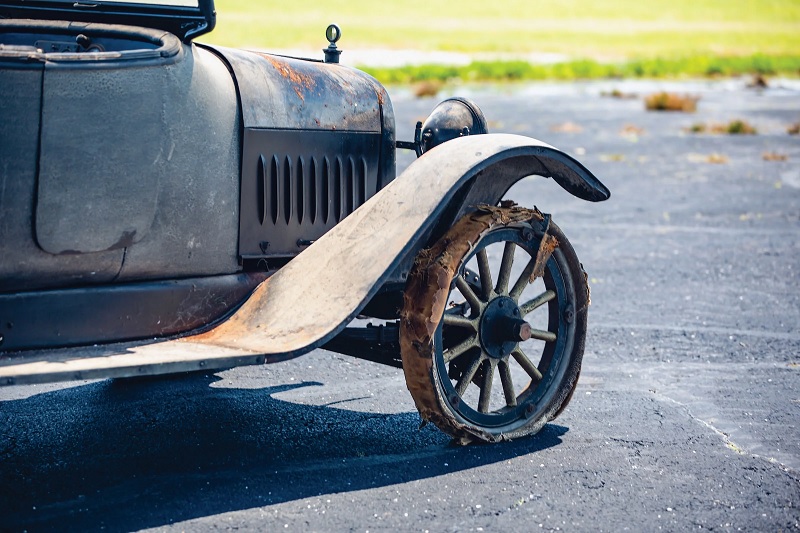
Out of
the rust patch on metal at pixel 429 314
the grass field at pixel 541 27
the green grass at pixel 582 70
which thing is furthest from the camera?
the grass field at pixel 541 27

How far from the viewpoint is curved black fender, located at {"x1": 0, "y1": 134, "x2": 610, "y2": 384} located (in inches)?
151

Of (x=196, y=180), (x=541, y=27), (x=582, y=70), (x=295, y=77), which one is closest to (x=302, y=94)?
(x=295, y=77)

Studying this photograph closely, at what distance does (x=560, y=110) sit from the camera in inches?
985

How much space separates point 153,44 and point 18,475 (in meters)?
1.78

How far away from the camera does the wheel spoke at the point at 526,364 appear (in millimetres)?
4547

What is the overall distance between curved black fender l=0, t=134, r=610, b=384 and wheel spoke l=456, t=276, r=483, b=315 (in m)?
0.23

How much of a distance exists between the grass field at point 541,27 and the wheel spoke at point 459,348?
44290 mm

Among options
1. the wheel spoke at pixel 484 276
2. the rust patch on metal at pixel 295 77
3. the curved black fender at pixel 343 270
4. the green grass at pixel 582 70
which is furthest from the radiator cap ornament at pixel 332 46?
the green grass at pixel 582 70

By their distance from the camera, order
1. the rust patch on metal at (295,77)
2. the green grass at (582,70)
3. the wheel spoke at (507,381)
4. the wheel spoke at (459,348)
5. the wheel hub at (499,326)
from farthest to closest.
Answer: the green grass at (582,70), the rust patch on metal at (295,77), the wheel spoke at (507,381), the wheel hub at (499,326), the wheel spoke at (459,348)

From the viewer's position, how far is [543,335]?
464 cm

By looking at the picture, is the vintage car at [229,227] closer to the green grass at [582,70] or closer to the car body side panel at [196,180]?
the car body side panel at [196,180]

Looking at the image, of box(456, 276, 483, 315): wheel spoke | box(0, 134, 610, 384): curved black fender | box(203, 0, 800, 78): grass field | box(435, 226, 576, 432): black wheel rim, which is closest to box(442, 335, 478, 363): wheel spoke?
box(435, 226, 576, 432): black wheel rim

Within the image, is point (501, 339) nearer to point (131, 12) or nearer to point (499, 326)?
point (499, 326)

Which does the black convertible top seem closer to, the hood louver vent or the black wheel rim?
the hood louver vent
